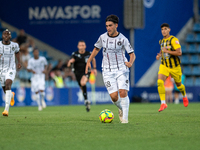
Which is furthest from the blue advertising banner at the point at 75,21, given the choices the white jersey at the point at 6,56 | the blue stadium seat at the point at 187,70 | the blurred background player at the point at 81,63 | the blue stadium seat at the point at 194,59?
the white jersey at the point at 6,56

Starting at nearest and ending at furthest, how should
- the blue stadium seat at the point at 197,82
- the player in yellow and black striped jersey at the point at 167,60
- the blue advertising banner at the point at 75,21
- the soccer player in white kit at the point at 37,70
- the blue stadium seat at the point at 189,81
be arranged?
1. the player in yellow and black striped jersey at the point at 167,60
2. the soccer player in white kit at the point at 37,70
3. the blue advertising banner at the point at 75,21
4. the blue stadium seat at the point at 197,82
5. the blue stadium seat at the point at 189,81

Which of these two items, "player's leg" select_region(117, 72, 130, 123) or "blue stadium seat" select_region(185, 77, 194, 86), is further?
"blue stadium seat" select_region(185, 77, 194, 86)

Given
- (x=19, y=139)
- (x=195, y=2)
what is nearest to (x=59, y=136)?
(x=19, y=139)

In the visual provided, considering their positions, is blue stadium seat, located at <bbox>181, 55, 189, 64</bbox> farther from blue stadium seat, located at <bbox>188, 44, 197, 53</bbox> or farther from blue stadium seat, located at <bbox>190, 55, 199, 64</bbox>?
blue stadium seat, located at <bbox>188, 44, 197, 53</bbox>

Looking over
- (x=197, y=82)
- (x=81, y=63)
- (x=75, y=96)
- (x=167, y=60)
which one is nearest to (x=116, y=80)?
(x=167, y=60)

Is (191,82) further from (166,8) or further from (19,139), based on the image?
(19,139)

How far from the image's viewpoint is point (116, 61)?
845 cm

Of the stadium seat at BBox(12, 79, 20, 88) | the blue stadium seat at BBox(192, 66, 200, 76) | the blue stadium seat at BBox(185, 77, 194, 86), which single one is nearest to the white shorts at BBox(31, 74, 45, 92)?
the stadium seat at BBox(12, 79, 20, 88)

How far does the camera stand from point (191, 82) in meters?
27.1

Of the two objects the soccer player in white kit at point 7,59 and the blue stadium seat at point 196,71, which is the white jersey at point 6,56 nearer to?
the soccer player in white kit at point 7,59

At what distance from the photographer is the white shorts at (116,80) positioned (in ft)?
27.4

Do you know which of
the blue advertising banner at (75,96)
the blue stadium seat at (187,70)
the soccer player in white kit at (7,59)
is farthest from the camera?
the blue stadium seat at (187,70)

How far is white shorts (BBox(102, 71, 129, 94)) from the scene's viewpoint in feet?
27.4

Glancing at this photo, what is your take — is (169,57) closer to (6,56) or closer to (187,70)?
(6,56)
